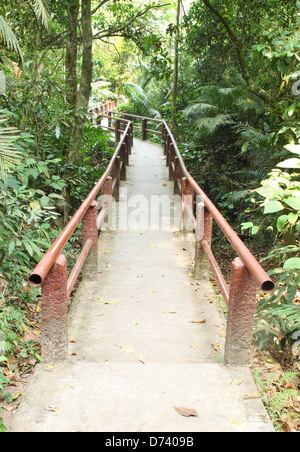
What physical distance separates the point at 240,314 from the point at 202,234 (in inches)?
69.9

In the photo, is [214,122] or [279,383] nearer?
[279,383]

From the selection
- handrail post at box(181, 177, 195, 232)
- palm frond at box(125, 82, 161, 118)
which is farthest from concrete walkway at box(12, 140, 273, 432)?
palm frond at box(125, 82, 161, 118)

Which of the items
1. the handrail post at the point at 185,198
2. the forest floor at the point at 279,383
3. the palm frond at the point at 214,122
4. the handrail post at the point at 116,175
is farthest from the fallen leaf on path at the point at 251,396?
the palm frond at the point at 214,122

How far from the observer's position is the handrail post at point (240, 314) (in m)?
2.95

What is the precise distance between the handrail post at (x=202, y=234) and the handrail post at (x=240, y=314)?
162 centimetres

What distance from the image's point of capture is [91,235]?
466 cm

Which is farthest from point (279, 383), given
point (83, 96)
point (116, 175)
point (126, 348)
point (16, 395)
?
point (83, 96)

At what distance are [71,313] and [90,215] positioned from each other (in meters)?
1.05

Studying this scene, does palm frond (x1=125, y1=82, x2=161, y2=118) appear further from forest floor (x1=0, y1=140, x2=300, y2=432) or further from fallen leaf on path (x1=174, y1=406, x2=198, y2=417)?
fallen leaf on path (x1=174, y1=406, x2=198, y2=417)

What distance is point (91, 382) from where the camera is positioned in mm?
2842

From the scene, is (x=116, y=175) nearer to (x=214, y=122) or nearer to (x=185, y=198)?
(x=185, y=198)

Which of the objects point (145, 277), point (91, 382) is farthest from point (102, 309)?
point (91, 382)

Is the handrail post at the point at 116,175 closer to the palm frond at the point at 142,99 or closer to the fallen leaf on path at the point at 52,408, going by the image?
the fallen leaf on path at the point at 52,408
